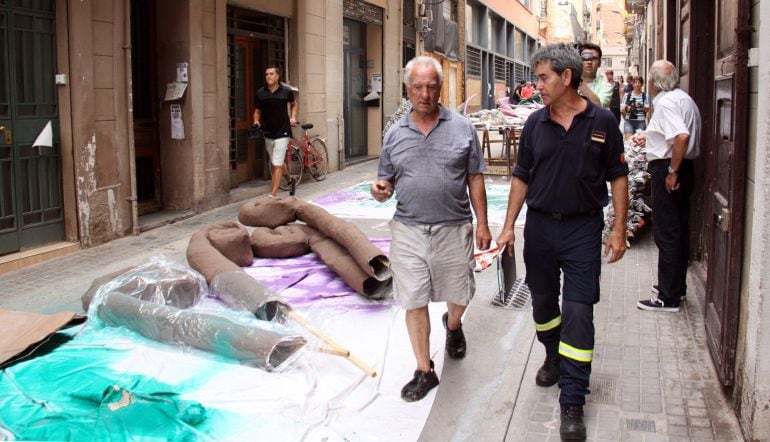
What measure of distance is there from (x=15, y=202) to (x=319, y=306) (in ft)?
11.4

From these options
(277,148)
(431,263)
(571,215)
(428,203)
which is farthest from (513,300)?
(277,148)

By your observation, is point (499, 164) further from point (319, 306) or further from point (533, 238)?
point (533, 238)

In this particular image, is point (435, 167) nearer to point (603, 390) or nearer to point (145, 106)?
point (603, 390)

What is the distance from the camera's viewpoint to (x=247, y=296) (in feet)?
17.7

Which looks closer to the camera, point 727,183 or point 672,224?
point 727,183

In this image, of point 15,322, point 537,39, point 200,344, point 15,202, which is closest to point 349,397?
point 200,344

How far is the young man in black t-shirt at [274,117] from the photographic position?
10.9m

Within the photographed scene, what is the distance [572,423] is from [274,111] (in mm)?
7914

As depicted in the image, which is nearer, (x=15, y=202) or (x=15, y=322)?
(x=15, y=322)

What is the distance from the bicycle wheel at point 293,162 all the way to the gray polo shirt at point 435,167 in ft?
26.6

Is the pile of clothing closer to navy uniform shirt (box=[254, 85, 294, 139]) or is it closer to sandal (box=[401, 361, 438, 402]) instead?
sandal (box=[401, 361, 438, 402])

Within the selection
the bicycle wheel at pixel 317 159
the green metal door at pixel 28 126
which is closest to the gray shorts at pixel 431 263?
the green metal door at pixel 28 126

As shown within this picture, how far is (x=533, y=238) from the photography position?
→ 416cm

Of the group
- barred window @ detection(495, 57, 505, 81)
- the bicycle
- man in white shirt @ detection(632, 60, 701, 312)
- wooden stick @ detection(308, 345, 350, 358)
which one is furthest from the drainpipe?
barred window @ detection(495, 57, 505, 81)
